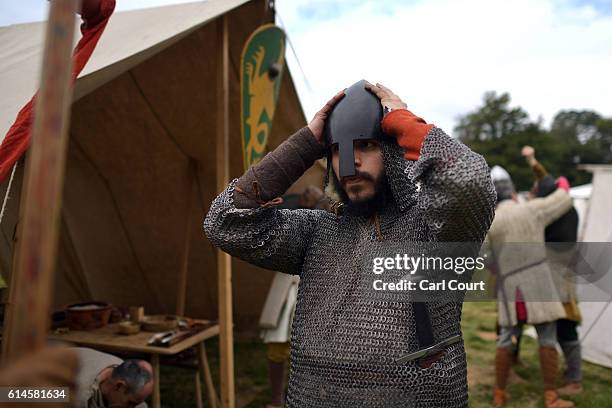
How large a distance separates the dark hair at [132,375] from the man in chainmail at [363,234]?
1.22 metres

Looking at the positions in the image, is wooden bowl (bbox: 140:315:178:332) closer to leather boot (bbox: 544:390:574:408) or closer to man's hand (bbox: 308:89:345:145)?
man's hand (bbox: 308:89:345:145)

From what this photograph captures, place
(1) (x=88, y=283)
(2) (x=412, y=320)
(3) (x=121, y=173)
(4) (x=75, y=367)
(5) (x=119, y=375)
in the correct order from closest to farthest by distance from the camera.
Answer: (4) (x=75, y=367), (2) (x=412, y=320), (5) (x=119, y=375), (3) (x=121, y=173), (1) (x=88, y=283)

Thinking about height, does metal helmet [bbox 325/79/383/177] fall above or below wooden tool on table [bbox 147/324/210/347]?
above

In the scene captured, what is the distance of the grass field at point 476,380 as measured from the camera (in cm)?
378

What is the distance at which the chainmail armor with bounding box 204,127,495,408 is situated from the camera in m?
1.19

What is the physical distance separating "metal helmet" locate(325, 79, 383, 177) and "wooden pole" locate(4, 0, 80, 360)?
89cm

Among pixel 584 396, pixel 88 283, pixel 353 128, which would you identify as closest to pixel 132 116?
pixel 88 283

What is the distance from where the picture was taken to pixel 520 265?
3766 millimetres

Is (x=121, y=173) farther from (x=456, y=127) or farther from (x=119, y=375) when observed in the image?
(x=456, y=127)

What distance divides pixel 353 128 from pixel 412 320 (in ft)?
1.86

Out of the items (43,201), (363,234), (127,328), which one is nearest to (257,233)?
(363,234)

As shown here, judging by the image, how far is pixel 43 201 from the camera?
504mm

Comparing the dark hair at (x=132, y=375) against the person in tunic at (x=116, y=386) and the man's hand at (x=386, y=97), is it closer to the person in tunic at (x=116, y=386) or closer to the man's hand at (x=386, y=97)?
the person in tunic at (x=116, y=386)

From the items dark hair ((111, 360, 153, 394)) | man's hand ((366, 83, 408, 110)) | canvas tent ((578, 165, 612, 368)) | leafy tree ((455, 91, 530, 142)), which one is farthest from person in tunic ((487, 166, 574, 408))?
leafy tree ((455, 91, 530, 142))
